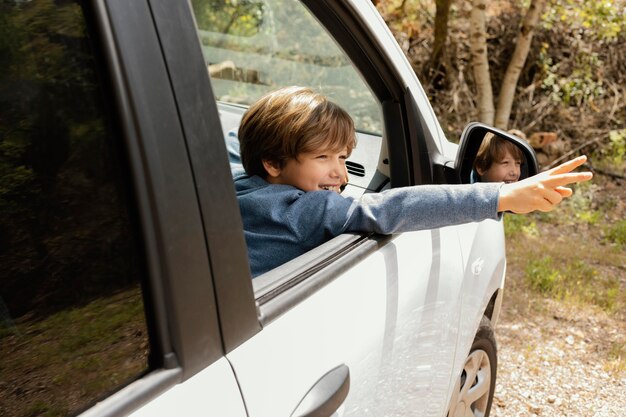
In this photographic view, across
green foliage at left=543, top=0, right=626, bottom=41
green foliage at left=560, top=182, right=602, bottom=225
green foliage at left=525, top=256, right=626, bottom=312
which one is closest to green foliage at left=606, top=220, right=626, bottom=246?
green foliage at left=560, top=182, right=602, bottom=225

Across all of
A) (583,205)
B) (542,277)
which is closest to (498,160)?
(542,277)

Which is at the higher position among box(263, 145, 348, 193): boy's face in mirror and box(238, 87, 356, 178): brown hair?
box(238, 87, 356, 178): brown hair

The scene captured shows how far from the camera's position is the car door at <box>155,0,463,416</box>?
1035 mm

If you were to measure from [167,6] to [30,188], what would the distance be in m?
0.33

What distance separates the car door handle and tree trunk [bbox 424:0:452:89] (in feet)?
23.3

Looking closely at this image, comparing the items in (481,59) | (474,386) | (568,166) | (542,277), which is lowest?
(542,277)

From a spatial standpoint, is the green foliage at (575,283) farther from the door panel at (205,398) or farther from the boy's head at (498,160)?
the door panel at (205,398)

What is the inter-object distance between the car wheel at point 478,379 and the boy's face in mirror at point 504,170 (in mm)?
691

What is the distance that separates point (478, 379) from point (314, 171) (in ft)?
4.42

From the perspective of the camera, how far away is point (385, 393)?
5.18ft

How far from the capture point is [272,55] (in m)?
5.30

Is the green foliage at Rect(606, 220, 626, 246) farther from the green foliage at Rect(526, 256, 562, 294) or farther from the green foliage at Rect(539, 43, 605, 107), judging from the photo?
the green foliage at Rect(539, 43, 605, 107)

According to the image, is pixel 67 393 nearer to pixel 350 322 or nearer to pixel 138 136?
pixel 138 136

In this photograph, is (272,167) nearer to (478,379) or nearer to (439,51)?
(478,379)
